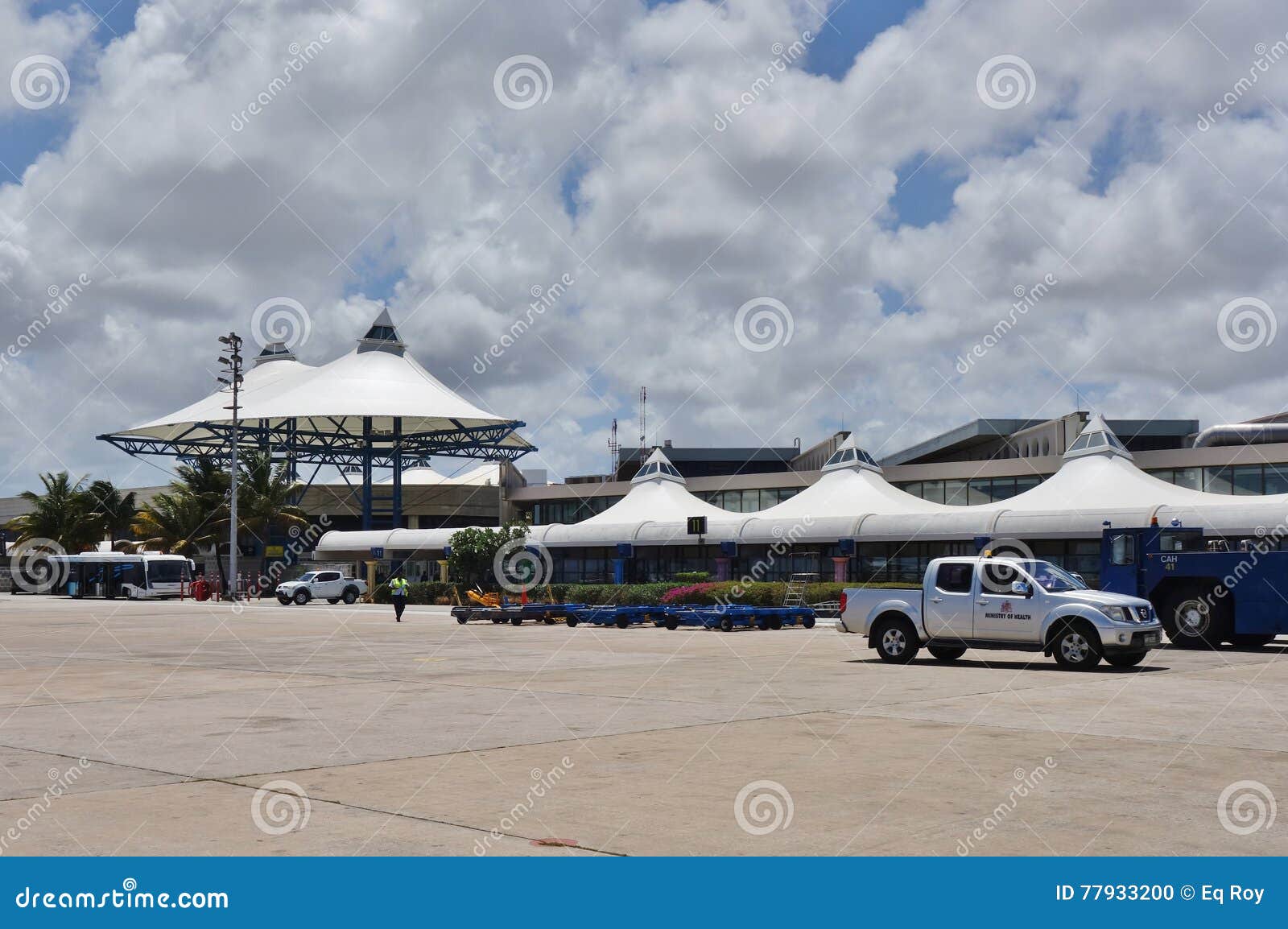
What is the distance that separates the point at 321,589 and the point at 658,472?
59.2 feet

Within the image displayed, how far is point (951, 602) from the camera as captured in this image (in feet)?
66.7

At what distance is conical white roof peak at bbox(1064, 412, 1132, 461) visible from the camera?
1956 inches

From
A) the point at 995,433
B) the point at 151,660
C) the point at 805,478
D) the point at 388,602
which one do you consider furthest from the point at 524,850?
the point at 995,433

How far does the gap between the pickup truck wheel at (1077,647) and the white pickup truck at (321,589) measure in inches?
1814

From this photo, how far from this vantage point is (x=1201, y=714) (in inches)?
523

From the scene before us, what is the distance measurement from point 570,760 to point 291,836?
325 cm

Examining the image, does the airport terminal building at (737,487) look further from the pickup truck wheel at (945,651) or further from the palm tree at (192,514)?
the pickup truck wheel at (945,651)

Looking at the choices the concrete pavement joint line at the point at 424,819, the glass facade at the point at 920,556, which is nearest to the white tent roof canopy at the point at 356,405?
the glass facade at the point at 920,556

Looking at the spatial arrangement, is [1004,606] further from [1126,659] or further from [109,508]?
[109,508]

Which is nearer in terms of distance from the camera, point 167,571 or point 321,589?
point 321,589

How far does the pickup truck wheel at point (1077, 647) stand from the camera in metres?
19.2

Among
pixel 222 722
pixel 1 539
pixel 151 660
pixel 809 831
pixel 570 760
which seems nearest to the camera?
pixel 809 831

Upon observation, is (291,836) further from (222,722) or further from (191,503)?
(191,503)

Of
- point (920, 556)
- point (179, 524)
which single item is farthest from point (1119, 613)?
point (179, 524)
